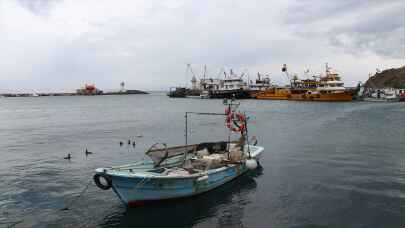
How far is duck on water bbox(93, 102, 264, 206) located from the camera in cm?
1630

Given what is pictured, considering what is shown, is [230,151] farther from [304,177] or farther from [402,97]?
[402,97]

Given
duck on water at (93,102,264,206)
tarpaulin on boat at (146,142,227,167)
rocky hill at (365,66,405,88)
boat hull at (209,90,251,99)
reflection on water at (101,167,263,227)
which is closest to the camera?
reflection on water at (101,167,263,227)

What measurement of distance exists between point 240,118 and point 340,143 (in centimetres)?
1664

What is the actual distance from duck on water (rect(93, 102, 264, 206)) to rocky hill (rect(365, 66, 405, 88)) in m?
145

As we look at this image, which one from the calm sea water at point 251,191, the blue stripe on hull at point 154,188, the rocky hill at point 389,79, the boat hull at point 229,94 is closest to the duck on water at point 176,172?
the blue stripe on hull at point 154,188

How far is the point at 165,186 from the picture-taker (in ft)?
55.7

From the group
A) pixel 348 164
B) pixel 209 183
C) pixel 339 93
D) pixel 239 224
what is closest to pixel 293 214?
pixel 239 224

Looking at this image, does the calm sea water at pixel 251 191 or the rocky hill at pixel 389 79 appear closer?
the calm sea water at pixel 251 191

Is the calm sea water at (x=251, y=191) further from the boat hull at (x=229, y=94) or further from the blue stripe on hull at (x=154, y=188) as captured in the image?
the boat hull at (x=229, y=94)

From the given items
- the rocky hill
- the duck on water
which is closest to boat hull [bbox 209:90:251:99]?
the rocky hill

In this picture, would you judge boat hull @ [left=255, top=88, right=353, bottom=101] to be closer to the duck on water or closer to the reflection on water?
the duck on water

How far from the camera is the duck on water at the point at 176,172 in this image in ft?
53.5

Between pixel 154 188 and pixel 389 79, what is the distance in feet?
551

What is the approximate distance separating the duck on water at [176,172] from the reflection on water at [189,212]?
1.27 feet
